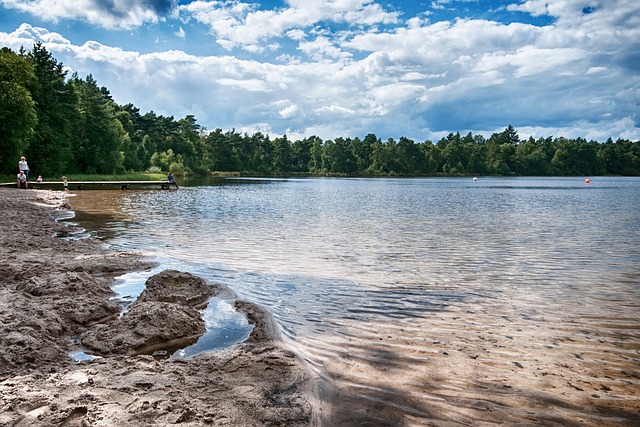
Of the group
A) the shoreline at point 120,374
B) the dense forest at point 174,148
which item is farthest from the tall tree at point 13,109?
the shoreline at point 120,374

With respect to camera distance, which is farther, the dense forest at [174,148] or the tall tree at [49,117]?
the tall tree at [49,117]

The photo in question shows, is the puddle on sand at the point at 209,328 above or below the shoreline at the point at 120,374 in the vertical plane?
below

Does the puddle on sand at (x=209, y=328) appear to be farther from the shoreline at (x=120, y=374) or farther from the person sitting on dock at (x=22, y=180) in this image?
the person sitting on dock at (x=22, y=180)

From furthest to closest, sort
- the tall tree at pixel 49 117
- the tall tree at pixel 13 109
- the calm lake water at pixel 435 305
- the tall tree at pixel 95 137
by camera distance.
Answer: the tall tree at pixel 95 137
the tall tree at pixel 49 117
the tall tree at pixel 13 109
the calm lake water at pixel 435 305

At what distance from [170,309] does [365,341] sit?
2883 mm

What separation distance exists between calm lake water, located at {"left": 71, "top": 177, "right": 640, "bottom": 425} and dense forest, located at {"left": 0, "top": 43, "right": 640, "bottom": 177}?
40.6 meters

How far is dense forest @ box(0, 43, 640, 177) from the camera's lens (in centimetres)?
4816

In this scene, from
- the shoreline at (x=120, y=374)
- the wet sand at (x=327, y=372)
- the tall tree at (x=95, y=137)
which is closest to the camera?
the shoreline at (x=120, y=374)

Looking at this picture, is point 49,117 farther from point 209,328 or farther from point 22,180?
point 209,328

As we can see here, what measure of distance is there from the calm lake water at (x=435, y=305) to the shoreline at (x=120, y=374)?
1.64 ft

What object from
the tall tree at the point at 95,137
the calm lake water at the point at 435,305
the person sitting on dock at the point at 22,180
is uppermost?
the tall tree at the point at 95,137

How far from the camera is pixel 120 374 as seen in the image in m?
4.67

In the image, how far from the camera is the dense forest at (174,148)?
48156 millimetres

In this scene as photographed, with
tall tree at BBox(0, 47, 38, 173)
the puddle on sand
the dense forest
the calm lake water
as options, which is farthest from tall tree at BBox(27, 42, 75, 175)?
the puddle on sand
